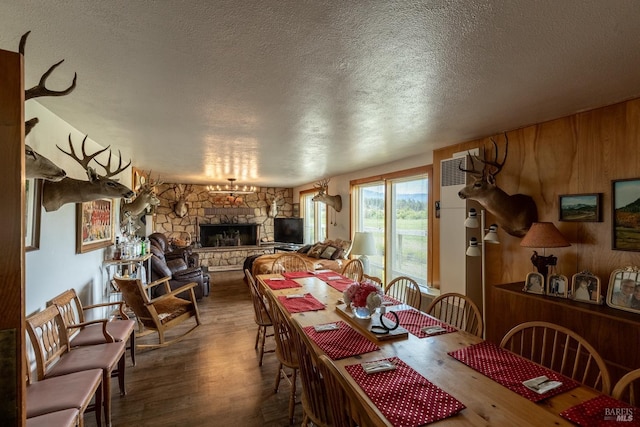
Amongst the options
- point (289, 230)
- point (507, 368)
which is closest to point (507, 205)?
point (507, 368)

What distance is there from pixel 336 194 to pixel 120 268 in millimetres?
3995

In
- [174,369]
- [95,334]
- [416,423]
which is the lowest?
[174,369]

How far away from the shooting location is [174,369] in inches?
115

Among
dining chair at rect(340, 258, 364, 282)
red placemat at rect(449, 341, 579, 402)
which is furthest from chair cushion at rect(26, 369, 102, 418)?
dining chair at rect(340, 258, 364, 282)

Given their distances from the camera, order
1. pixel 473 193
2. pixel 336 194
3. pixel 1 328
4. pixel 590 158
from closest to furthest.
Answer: pixel 1 328, pixel 590 158, pixel 473 193, pixel 336 194

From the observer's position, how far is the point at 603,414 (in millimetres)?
1130

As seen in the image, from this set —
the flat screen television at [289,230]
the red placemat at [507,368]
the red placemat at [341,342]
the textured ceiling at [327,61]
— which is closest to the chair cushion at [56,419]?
the red placemat at [341,342]

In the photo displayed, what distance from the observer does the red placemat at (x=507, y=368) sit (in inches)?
50.9

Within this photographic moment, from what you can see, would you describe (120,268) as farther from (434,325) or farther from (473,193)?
(473,193)

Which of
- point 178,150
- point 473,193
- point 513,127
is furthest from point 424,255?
point 178,150

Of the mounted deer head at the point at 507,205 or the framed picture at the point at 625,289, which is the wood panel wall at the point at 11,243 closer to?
the mounted deer head at the point at 507,205

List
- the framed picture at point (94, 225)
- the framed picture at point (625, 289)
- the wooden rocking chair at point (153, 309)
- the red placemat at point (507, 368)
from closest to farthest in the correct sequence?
the red placemat at point (507, 368) → the framed picture at point (625, 289) → the framed picture at point (94, 225) → the wooden rocking chair at point (153, 309)

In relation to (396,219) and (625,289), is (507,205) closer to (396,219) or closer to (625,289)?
(625,289)

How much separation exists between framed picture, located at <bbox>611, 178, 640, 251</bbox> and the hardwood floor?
2669 millimetres
